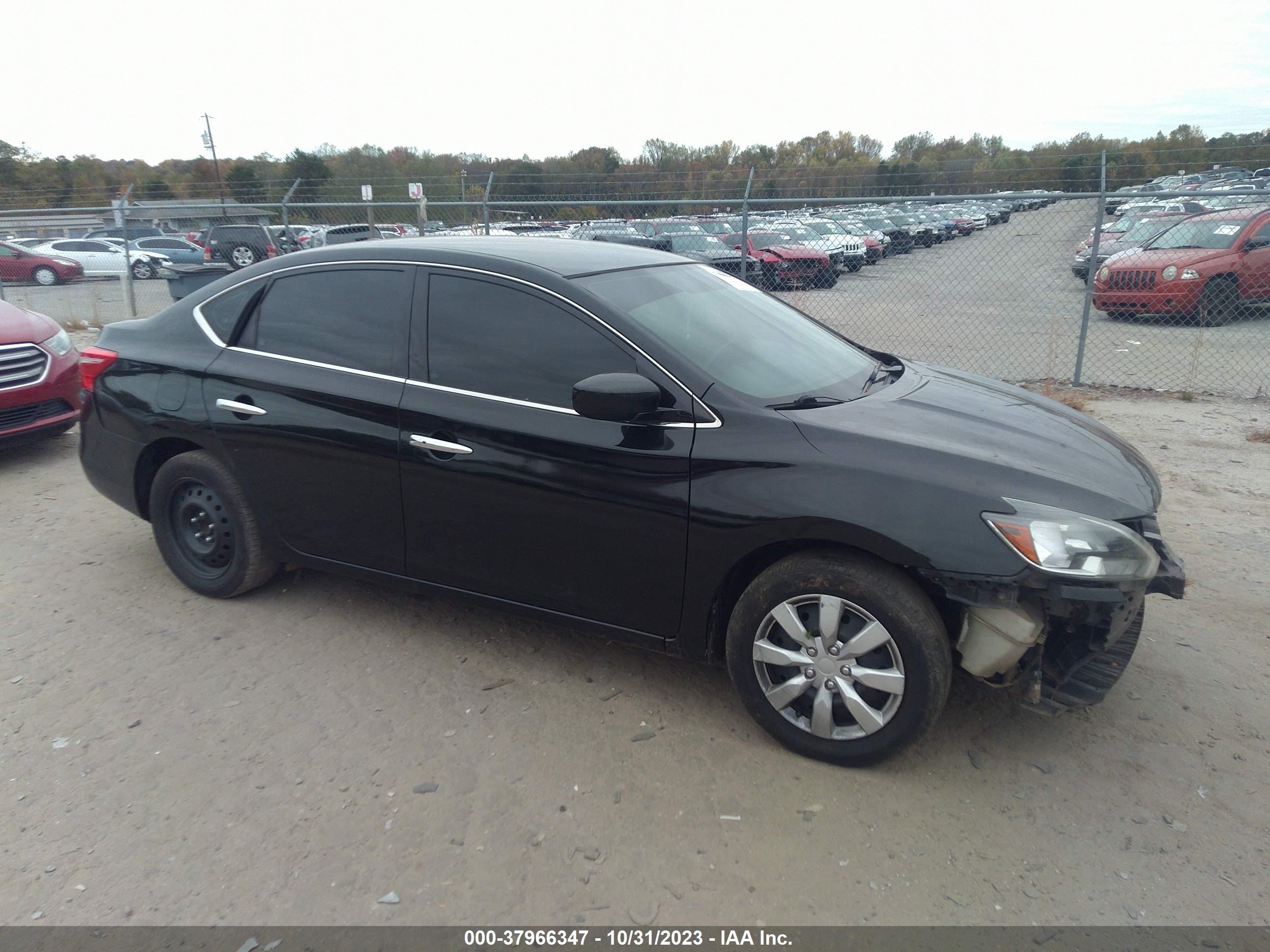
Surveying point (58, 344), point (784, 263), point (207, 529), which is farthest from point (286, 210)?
point (207, 529)

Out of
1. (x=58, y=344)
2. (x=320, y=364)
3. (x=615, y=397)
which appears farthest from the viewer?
(x=58, y=344)

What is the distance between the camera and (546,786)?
2934 mm

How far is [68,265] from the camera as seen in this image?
79.5 ft

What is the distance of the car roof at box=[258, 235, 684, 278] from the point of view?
352 centimetres

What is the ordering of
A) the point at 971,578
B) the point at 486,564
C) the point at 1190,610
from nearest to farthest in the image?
the point at 971,578 < the point at 486,564 < the point at 1190,610

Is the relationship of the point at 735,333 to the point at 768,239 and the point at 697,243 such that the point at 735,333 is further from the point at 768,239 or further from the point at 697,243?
the point at 768,239

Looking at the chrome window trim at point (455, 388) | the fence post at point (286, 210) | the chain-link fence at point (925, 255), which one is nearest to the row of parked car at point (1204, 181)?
the chain-link fence at point (925, 255)

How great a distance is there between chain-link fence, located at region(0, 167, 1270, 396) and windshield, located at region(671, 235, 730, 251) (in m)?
0.03

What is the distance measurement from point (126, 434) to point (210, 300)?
803 millimetres

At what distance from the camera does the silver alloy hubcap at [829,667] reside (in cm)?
285

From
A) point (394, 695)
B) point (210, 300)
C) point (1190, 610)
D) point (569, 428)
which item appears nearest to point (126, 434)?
point (210, 300)

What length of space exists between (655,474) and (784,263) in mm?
10767

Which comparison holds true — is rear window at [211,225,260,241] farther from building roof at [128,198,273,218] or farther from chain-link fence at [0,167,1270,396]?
building roof at [128,198,273,218]
